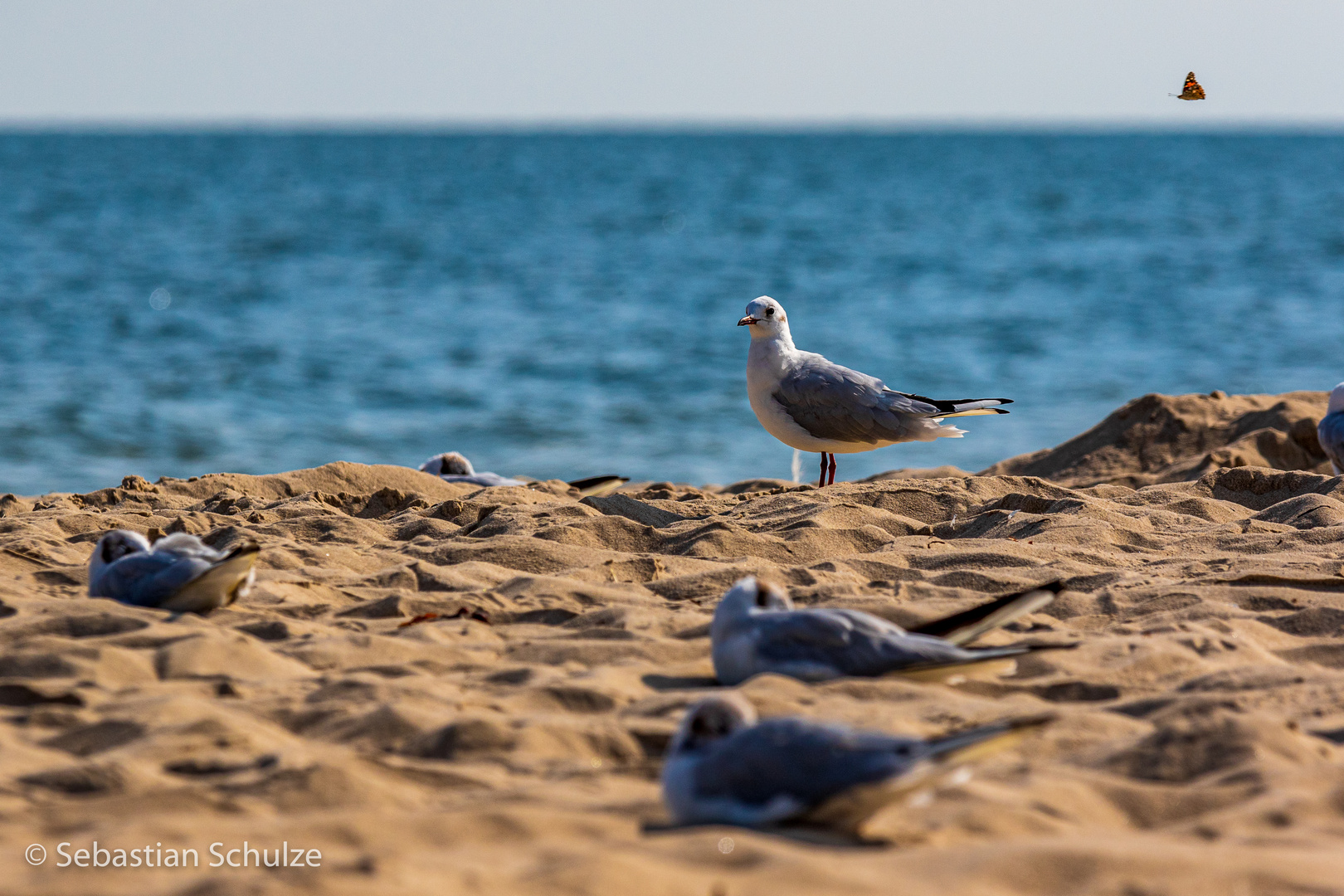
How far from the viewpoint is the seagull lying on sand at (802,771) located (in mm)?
2340

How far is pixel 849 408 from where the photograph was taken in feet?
21.7

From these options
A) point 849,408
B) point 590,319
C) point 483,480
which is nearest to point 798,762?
point 849,408

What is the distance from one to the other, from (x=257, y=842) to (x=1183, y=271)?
846 inches

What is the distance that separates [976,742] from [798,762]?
0.33 meters

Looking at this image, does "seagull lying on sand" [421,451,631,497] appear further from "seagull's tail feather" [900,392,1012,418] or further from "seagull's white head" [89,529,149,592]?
"seagull's white head" [89,529,149,592]

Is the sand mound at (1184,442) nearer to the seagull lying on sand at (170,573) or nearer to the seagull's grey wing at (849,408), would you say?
the seagull's grey wing at (849,408)

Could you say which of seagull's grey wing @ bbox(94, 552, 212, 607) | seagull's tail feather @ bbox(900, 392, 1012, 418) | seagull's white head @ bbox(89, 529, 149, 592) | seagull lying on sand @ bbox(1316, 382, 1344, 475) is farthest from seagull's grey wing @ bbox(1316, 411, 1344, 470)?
seagull's white head @ bbox(89, 529, 149, 592)

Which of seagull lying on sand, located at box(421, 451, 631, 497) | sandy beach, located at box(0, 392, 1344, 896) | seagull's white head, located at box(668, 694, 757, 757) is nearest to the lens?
sandy beach, located at box(0, 392, 1344, 896)

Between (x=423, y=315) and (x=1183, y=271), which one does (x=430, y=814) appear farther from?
(x=1183, y=271)

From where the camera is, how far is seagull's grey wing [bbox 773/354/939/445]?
6.62 m

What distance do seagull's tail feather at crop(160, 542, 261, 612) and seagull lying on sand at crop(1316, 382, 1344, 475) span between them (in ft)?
17.4

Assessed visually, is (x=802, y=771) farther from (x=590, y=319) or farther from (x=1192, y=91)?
(x=590, y=319)

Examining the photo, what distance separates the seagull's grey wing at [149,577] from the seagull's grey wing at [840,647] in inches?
71.1

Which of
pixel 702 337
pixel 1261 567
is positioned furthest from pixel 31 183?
pixel 1261 567
